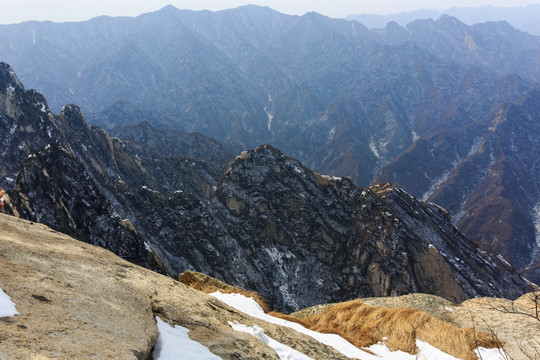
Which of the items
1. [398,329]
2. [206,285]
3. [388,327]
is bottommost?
[388,327]

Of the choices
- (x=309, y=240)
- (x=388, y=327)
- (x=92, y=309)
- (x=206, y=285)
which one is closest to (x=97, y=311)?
(x=92, y=309)

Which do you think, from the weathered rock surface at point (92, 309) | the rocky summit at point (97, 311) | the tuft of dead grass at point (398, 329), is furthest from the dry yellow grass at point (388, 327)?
the weathered rock surface at point (92, 309)

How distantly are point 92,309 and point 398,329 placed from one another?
12.2m

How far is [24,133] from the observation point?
6097 cm

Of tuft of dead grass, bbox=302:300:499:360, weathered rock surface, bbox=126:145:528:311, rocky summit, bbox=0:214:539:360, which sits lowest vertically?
weathered rock surface, bbox=126:145:528:311

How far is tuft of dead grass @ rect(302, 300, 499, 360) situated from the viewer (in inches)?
573

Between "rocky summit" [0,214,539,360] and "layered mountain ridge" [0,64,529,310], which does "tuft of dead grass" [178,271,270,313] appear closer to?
"rocky summit" [0,214,539,360]

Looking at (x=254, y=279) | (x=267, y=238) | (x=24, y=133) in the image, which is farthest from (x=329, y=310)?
(x=24, y=133)

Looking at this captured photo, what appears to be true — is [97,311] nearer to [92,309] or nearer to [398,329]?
[92,309]

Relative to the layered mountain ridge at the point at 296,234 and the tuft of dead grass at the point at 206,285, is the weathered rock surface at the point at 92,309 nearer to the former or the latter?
the tuft of dead grass at the point at 206,285

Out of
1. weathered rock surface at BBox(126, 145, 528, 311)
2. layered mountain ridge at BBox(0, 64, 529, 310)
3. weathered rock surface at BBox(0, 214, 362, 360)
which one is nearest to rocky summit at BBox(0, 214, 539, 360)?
weathered rock surface at BBox(0, 214, 362, 360)

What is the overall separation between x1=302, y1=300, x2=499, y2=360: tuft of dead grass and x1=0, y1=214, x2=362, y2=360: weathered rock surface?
14.8 feet

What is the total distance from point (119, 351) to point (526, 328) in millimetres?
15971

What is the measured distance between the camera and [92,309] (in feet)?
27.1
